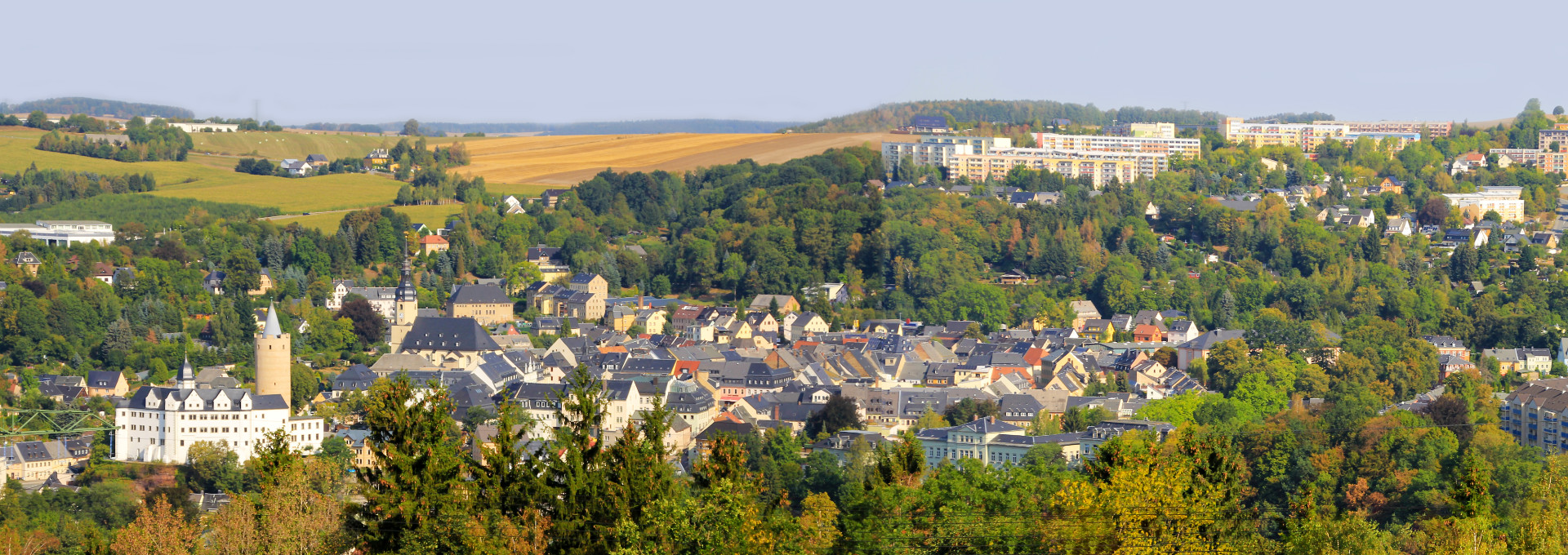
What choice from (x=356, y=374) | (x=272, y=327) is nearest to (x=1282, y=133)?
(x=356, y=374)

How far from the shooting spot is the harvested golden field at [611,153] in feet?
174

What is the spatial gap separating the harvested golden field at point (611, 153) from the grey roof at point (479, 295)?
38.1 ft

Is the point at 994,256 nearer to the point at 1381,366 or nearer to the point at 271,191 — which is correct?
the point at 1381,366

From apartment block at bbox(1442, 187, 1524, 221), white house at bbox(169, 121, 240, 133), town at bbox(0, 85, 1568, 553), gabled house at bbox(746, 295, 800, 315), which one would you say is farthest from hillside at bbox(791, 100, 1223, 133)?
white house at bbox(169, 121, 240, 133)

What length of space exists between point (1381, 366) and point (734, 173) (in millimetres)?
22706

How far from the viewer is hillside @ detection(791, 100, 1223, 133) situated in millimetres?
45406

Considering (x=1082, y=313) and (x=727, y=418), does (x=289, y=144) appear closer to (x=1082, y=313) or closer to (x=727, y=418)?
(x=1082, y=313)

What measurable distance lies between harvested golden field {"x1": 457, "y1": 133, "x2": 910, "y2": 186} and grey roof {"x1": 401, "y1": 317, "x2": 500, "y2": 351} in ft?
50.0

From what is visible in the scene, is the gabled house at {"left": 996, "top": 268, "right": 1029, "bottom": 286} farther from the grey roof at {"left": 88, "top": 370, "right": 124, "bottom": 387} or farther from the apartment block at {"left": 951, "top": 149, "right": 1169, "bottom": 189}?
the grey roof at {"left": 88, "top": 370, "right": 124, "bottom": 387}

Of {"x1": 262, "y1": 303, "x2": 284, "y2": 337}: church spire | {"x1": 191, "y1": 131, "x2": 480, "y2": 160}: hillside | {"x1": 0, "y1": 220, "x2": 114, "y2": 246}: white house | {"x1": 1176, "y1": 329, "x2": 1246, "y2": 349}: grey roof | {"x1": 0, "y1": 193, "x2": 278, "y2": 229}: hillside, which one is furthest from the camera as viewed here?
{"x1": 191, "y1": 131, "x2": 480, "y2": 160}: hillside

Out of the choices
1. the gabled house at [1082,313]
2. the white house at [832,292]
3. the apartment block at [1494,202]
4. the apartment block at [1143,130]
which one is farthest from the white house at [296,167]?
the apartment block at [1494,202]

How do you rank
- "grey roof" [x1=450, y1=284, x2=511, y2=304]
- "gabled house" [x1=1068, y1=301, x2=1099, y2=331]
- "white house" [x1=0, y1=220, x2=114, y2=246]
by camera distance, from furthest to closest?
"white house" [x1=0, y1=220, x2=114, y2=246] → "gabled house" [x1=1068, y1=301, x2=1099, y2=331] → "grey roof" [x1=450, y1=284, x2=511, y2=304]

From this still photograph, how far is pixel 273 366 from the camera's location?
3088 centimetres

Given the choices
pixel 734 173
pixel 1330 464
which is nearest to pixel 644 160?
pixel 734 173
